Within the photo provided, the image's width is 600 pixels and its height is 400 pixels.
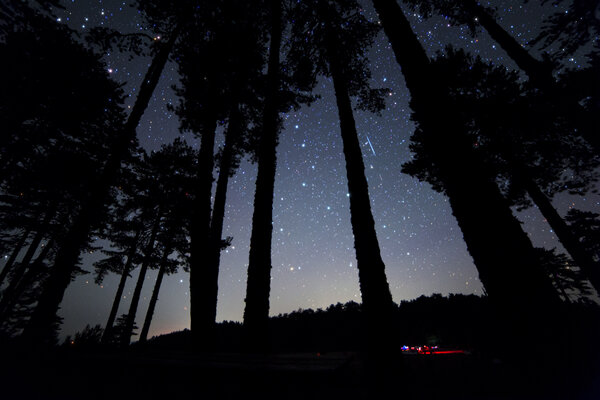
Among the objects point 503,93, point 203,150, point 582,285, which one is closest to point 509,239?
point 203,150

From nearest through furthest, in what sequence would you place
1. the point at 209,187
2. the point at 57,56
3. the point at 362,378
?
the point at 362,378, the point at 209,187, the point at 57,56

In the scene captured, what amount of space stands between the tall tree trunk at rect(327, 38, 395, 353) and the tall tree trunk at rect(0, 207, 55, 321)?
1835 centimetres

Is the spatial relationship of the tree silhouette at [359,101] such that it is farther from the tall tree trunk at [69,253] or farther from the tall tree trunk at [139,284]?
the tall tree trunk at [139,284]

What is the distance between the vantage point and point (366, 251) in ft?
14.8

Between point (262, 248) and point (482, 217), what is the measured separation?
13.0 ft

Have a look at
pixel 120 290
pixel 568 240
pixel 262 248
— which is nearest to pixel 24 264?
pixel 120 290

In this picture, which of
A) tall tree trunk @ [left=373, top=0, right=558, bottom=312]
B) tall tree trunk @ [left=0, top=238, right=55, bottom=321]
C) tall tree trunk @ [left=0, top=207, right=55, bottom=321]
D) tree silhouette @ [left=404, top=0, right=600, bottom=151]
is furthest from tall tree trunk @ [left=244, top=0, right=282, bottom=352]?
tall tree trunk @ [left=0, top=238, right=55, bottom=321]

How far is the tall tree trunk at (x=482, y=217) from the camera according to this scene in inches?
77.1

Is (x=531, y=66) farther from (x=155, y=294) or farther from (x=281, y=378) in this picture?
(x=155, y=294)

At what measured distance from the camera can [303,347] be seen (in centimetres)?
3130

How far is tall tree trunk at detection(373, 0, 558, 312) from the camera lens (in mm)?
1958

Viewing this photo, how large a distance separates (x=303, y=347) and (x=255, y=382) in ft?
112

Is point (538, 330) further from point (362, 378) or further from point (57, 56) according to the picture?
point (57, 56)

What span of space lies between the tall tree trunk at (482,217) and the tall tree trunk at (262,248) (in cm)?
360
